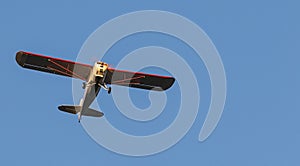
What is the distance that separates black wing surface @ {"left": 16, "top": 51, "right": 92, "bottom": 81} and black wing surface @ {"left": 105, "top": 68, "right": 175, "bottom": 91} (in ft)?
4.78

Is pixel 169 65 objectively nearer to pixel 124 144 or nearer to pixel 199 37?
pixel 199 37

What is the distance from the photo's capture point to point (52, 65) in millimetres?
33375

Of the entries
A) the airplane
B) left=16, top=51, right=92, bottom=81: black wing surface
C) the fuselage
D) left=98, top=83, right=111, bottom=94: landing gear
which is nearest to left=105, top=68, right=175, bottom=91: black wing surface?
the airplane

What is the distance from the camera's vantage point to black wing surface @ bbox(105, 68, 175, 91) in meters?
33.5

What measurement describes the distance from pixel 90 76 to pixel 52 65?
294cm

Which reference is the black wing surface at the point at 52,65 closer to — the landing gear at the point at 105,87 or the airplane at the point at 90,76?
the airplane at the point at 90,76

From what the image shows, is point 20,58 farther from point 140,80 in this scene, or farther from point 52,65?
point 140,80

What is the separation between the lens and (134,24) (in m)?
30.4

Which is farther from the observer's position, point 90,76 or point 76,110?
point 76,110

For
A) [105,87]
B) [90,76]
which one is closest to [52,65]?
[90,76]

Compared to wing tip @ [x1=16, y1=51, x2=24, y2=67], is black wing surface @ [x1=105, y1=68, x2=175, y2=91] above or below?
above

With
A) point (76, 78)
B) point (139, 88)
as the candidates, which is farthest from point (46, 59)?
point (139, 88)

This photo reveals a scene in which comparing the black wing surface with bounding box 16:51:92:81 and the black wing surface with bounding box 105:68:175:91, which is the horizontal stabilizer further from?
the black wing surface with bounding box 105:68:175:91

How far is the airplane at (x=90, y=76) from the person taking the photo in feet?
101
